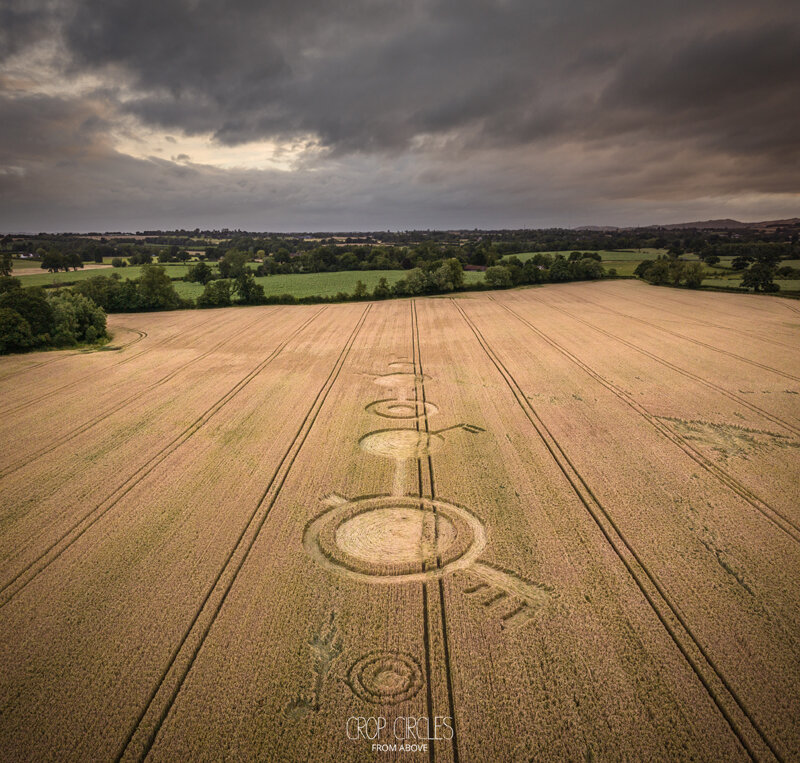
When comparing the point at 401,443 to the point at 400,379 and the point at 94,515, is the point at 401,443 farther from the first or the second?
the point at 94,515

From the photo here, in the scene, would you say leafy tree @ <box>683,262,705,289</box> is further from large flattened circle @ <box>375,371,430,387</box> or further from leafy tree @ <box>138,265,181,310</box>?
leafy tree @ <box>138,265,181,310</box>

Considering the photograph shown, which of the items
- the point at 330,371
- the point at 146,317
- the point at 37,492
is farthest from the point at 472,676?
the point at 146,317

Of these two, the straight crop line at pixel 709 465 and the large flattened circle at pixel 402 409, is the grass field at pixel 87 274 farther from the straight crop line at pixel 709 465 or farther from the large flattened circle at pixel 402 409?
the straight crop line at pixel 709 465

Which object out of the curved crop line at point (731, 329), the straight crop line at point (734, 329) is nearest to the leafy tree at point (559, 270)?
the curved crop line at point (731, 329)

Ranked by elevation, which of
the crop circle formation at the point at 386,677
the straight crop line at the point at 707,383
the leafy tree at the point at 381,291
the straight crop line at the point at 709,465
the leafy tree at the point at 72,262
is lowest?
the crop circle formation at the point at 386,677

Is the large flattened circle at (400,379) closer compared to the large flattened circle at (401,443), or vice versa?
the large flattened circle at (401,443)

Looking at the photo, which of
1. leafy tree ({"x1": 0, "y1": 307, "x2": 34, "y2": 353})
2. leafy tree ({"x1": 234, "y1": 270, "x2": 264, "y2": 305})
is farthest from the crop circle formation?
leafy tree ({"x1": 234, "y1": 270, "x2": 264, "y2": 305})

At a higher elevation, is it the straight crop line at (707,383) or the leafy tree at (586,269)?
the leafy tree at (586,269)

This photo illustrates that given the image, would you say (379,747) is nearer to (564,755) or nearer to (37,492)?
(564,755)
